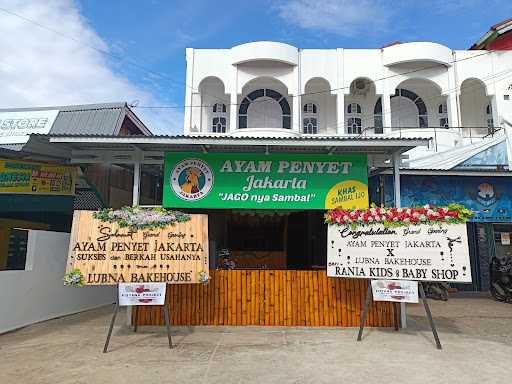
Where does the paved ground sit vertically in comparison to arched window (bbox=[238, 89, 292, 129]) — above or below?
below

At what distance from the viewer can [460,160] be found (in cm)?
1420

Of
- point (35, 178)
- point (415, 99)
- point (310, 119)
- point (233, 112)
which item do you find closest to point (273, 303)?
point (35, 178)

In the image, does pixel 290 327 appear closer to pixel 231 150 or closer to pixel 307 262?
pixel 231 150

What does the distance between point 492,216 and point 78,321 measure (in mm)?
11617

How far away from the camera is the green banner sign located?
341 inches

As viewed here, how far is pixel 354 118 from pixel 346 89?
298 cm

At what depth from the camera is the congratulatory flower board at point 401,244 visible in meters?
7.15

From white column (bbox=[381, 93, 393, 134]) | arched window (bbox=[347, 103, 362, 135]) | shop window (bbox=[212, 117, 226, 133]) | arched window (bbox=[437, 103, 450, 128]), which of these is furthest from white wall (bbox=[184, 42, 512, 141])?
arched window (bbox=[347, 103, 362, 135])

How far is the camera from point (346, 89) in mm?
27797

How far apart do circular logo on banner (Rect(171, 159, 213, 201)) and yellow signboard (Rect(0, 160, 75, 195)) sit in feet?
15.3

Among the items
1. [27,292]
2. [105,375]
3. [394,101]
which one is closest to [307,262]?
[27,292]

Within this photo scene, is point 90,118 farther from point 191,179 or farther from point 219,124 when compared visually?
point 219,124

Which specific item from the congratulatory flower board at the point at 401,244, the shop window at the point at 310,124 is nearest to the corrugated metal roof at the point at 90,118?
the congratulatory flower board at the point at 401,244

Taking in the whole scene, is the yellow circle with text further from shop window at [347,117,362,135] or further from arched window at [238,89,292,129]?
shop window at [347,117,362,135]
